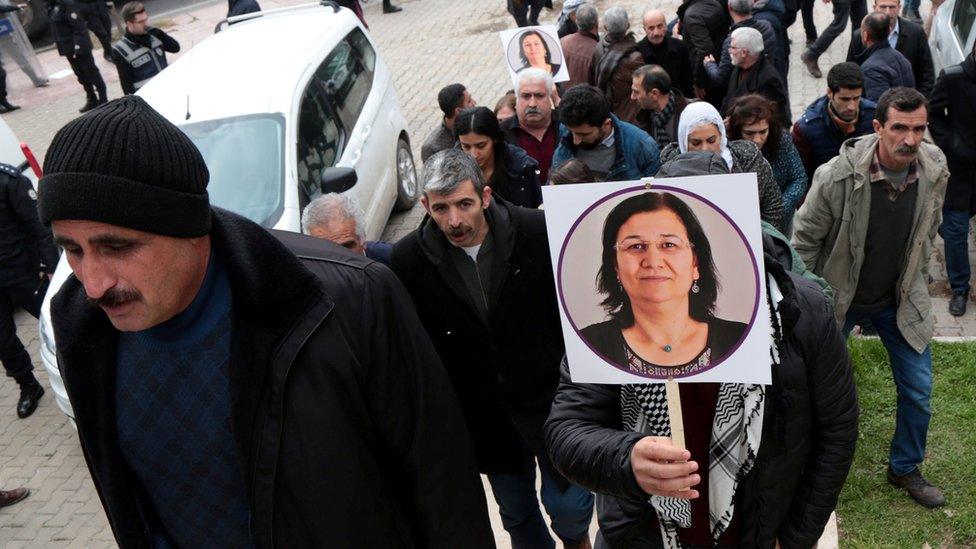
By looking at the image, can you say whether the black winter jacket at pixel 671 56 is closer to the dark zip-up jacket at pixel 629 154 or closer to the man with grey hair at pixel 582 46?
the man with grey hair at pixel 582 46

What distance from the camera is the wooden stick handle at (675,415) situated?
7.42ft

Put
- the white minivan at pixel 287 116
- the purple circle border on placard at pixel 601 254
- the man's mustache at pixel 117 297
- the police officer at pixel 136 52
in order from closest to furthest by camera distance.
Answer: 1. the man's mustache at pixel 117 297
2. the purple circle border on placard at pixel 601 254
3. the white minivan at pixel 287 116
4. the police officer at pixel 136 52

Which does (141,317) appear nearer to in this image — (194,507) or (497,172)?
(194,507)

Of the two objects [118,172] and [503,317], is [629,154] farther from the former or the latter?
[118,172]

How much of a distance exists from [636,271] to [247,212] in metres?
4.36

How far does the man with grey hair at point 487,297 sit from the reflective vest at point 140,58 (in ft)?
24.7

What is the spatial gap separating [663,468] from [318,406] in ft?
2.78

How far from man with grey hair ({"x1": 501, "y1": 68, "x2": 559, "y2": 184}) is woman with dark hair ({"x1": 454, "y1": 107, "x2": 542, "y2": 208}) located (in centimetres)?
75

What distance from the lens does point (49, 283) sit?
6555 millimetres

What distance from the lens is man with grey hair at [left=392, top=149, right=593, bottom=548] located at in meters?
3.61

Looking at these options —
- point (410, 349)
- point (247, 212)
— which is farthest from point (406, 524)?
point (247, 212)

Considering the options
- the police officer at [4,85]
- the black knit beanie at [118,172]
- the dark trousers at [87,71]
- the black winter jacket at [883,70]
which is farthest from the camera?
the police officer at [4,85]

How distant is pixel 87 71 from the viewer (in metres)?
13.6

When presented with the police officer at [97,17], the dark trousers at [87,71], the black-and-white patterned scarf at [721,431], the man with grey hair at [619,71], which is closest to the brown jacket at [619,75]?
the man with grey hair at [619,71]
